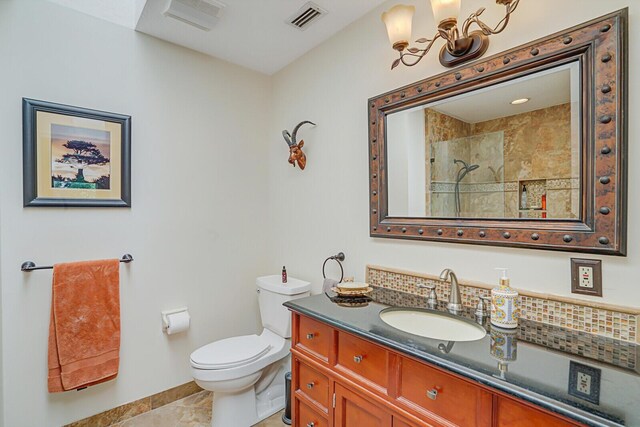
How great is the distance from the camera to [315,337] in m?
1.43

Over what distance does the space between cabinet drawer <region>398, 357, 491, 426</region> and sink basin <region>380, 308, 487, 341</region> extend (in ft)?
0.71

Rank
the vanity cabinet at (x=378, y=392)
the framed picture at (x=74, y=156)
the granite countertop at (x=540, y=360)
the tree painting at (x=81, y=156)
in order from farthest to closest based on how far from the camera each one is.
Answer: the tree painting at (x=81, y=156) < the framed picture at (x=74, y=156) < the vanity cabinet at (x=378, y=392) < the granite countertop at (x=540, y=360)

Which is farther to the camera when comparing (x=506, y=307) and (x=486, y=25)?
(x=486, y=25)

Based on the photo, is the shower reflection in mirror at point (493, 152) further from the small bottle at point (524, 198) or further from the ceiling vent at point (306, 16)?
the ceiling vent at point (306, 16)

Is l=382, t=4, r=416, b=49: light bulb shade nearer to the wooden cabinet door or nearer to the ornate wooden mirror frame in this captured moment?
the ornate wooden mirror frame

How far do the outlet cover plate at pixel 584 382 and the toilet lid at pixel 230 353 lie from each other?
5.04 feet

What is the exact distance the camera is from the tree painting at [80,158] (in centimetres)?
177

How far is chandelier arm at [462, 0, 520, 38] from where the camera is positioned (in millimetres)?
1183

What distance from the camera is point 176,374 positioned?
2.21m

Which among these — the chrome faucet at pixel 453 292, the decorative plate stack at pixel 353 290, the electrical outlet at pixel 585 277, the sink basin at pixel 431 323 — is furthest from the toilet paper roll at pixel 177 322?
the electrical outlet at pixel 585 277

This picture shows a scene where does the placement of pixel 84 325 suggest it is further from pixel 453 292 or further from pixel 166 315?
pixel 453 292

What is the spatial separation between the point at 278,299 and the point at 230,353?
1.41 feet

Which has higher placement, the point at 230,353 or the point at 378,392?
the point at 378,392

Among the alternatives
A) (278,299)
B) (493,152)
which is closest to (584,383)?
(493,152)
